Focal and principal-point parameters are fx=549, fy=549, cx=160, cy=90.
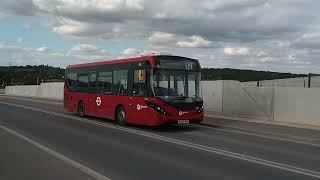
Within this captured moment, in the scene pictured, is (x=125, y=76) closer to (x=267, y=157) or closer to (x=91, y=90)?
(x=91, y=90)

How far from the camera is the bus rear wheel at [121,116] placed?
22281 mm

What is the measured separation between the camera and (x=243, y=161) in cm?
1218

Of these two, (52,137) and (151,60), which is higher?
(151,60)

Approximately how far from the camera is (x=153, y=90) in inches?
789

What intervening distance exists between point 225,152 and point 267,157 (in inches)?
48.3

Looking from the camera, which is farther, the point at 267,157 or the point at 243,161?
the point at 267,157

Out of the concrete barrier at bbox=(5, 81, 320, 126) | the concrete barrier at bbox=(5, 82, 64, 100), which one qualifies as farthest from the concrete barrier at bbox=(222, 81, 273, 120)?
the concrete barrier at bbox=(5, 82, 64, 100)

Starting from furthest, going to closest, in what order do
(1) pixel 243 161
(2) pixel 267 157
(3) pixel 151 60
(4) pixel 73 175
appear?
1. (3) pixel 151 60
2. (2) pixel 267 157
3. (1) pixel 243 161
4. (4) pixel 73 175

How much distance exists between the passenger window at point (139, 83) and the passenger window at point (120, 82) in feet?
2.97

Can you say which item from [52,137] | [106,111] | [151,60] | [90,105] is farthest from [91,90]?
[52,137]

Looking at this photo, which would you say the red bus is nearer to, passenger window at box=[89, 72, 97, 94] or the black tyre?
passenger window at box=[89, 72, 97, 94]

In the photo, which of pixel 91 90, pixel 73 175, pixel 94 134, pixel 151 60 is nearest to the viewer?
pixel 73 175

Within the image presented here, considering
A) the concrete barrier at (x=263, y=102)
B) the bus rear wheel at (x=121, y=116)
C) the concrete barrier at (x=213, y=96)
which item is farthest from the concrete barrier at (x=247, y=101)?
the bus rear wheel at (x=121, y=116)

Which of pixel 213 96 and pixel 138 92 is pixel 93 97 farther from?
pixel 213 96
